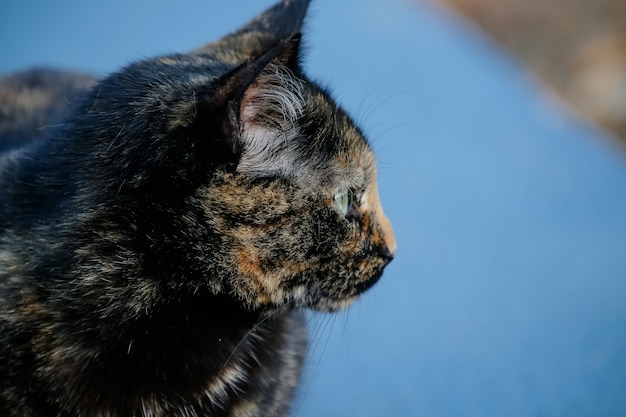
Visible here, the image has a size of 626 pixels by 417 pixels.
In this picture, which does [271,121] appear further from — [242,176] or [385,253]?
[385,253]

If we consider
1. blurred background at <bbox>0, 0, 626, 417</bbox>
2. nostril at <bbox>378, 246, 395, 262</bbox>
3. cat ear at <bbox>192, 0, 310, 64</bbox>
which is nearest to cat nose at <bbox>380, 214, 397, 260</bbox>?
nostril at <bbox>378, 246, 395, 262</bbox>

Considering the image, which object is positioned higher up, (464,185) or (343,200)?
(464,185)

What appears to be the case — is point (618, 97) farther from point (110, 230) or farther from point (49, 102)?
point (110, 230)

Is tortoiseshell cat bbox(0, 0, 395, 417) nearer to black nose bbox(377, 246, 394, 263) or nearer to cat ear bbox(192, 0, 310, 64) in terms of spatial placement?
black nose bbox(377, 246, 394, 263)

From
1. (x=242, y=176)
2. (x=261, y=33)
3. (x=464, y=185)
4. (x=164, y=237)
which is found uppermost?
(x=464, y=185)

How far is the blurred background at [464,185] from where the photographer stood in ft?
4.13

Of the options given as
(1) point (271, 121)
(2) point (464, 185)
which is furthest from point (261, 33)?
(2) point (464, 185)

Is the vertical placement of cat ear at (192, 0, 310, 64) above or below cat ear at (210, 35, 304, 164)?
above

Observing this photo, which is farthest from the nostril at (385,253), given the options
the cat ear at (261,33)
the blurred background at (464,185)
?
the cat ear at (261,33)

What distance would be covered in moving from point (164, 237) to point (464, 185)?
3.81 feet

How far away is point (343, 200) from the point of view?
86 cm

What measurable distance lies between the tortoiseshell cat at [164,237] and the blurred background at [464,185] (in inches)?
8.3

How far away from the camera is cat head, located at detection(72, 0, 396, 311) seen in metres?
0.75

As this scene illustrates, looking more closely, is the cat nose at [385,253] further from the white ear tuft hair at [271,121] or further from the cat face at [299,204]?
the white ear tuft hair at [271,121]
